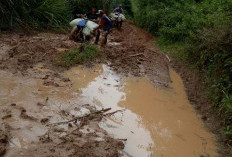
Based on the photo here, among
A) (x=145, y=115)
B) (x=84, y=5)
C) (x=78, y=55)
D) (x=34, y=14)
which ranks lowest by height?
(x=145, y=115)

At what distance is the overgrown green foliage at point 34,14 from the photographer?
9.30 meters

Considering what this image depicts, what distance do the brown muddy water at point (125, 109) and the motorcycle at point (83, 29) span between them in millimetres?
1867

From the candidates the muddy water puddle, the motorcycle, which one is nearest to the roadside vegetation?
the muddy water puddle

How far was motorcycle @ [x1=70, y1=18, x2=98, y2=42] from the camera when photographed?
8.37 m

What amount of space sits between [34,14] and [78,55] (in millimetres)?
3964

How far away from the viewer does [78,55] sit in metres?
7.34

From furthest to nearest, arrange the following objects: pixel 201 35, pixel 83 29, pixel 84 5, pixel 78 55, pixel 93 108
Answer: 1. pixel 84 5
2. pixel 83 29
3. pixel 201 35
4. pixel 78 55
5. pixel 93 108

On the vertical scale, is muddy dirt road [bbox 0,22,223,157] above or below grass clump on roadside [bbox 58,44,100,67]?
below

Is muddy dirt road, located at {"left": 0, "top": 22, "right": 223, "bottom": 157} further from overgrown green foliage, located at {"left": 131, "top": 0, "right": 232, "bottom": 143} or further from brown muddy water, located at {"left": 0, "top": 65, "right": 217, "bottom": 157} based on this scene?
overgrown green foliage, located at {"left": 131, "top": 0, "right": 232, "bottom": 143}

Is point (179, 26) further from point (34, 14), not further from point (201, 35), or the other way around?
point (34, 14)

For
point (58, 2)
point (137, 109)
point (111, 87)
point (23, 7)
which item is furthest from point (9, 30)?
point (137, 109)

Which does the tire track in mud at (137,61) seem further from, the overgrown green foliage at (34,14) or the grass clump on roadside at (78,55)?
the overgrown green foliage at (34,14)

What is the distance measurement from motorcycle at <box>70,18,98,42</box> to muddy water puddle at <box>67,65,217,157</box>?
5.41ft

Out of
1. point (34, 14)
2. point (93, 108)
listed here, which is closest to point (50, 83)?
point (93, 108)
